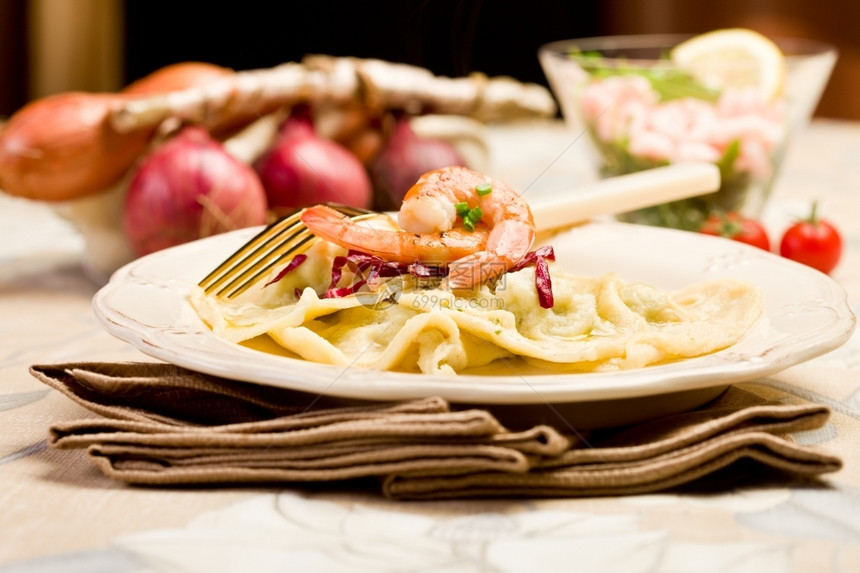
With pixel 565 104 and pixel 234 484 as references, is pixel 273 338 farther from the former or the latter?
pixel 565 104

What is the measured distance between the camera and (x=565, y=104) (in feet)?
14.4

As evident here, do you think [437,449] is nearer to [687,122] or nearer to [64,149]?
[64,149]

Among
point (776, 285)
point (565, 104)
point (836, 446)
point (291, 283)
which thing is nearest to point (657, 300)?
point (776, 285)

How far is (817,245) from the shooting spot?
3426mm

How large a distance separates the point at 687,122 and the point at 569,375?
7.46 ft

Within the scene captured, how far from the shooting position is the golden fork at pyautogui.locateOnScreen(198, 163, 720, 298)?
2.30 meters

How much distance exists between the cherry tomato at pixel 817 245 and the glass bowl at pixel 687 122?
0.33 m

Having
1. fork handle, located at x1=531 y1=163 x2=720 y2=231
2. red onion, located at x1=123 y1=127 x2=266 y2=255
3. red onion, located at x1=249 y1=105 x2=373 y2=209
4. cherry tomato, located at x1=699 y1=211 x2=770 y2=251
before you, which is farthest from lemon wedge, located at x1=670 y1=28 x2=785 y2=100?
red onion, located at x1=123 y1=127 x2=266 y2=255

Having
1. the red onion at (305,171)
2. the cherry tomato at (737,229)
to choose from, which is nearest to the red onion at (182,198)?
the red onion at (305,171)

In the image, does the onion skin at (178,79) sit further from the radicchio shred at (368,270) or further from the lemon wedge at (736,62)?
the lemon wedge at (736,62)

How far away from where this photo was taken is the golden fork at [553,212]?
2301mm

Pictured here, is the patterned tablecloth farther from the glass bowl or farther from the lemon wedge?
the lemon wedge

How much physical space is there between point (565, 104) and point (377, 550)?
3220 millimetres

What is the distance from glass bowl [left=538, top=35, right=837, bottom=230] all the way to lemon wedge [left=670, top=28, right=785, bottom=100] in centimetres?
3
